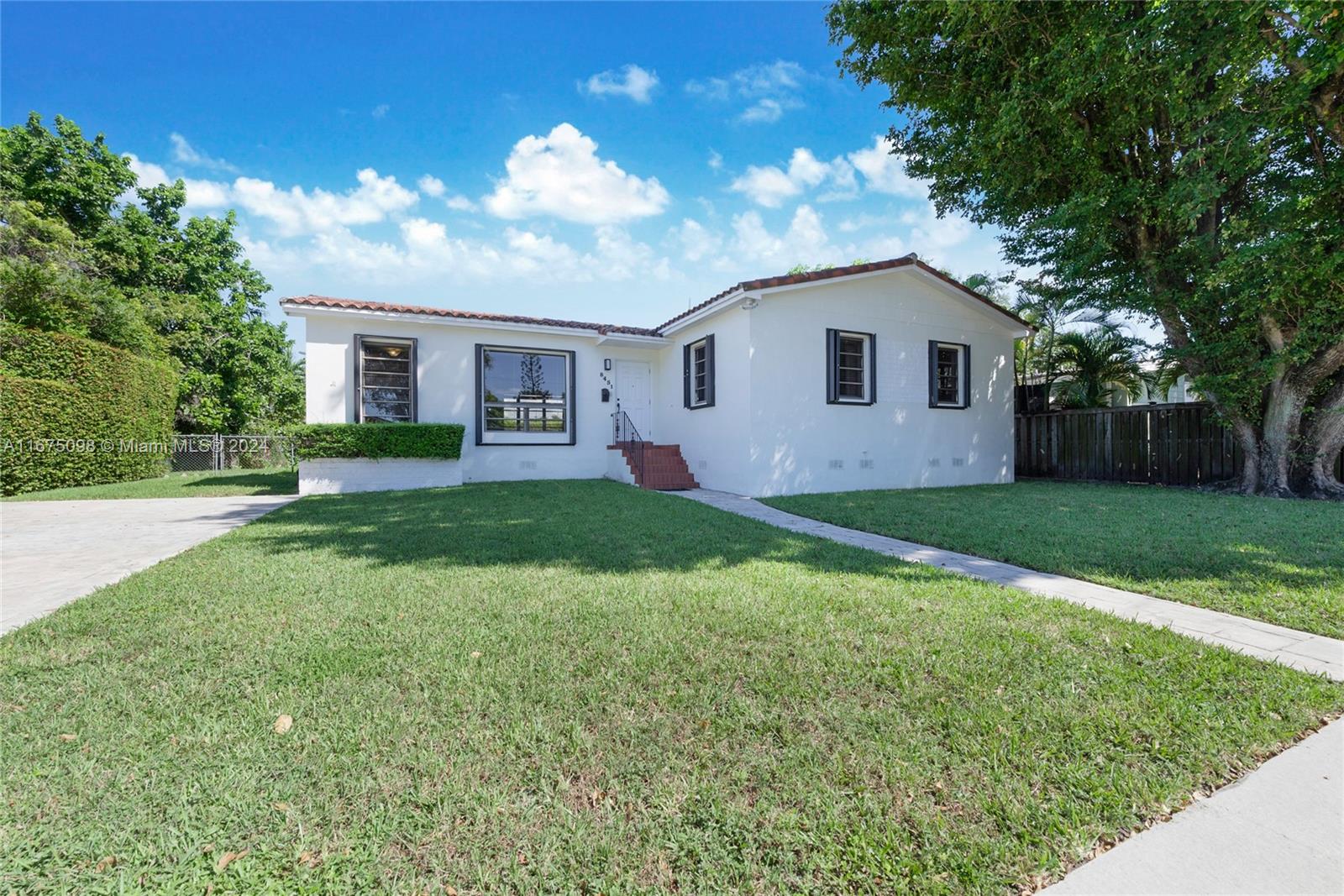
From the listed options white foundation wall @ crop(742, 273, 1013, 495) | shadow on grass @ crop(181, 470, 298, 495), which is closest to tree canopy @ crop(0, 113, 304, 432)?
shadow on grass @ crop(181, 470, 298, 495)

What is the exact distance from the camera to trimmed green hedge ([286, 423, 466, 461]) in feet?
30.8

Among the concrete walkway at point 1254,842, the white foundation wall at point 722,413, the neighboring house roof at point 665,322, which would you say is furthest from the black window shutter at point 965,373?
the concrete walkway at point 1254,842

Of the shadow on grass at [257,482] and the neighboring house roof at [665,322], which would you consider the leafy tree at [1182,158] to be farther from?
the shadow on grass at [257,482]

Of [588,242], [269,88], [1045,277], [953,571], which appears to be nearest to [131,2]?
[269,88]

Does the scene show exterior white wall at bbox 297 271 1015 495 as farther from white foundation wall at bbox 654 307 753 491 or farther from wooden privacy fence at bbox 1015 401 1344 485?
wooden privacy fence at bbox 1015 401 1344 485

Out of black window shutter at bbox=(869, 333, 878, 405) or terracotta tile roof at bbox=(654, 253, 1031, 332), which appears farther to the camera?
black window shutter at bbox=(869, 333, 878, 405)

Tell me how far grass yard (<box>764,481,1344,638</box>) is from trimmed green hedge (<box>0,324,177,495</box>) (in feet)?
45.1

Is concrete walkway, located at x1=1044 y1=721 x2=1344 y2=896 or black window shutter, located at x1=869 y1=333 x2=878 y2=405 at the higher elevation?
black window shutter, located at x1=869 y1=333 x2=878 y2=405

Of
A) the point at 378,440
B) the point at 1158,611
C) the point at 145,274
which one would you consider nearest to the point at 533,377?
the point at 378,440

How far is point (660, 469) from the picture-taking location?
10703mm

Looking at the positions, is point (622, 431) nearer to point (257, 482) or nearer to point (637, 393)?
point (637, 393)

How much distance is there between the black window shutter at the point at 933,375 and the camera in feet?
34.4

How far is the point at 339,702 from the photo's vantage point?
215cm

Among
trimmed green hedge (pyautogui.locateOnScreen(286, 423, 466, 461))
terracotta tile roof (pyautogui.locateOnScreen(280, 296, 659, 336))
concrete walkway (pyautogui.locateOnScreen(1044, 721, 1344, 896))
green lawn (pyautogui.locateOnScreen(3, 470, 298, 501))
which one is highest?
terracotta tile roof (pyautogui.locateOnScreen(280, 296, 659, 336))
